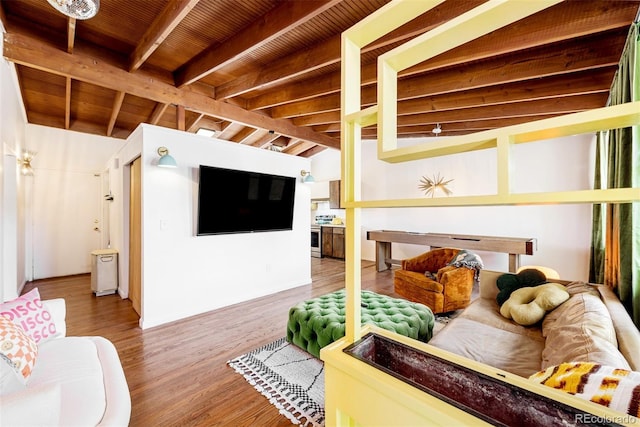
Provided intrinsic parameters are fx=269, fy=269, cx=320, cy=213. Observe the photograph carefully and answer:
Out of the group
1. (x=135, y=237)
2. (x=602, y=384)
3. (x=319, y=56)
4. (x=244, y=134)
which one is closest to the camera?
(x=602, y=384)

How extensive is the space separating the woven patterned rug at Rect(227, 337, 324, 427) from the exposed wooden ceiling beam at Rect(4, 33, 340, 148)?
3.15 m

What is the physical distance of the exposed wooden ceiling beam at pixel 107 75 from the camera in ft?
8.43

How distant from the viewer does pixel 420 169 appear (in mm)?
6000

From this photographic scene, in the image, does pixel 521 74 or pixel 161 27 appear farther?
pixel 521 74

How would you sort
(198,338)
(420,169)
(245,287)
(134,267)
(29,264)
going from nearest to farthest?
(198,338) < (134,267) < (245,287) < (29,264) < (420,169)

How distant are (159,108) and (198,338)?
12.3ft

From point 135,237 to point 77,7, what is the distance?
2636mm

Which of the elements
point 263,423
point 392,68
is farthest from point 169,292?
point 392,68

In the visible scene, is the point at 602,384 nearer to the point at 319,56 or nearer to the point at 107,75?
the point at 319,56

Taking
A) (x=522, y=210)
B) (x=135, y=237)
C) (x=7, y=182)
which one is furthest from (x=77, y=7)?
(x=522, y=210)

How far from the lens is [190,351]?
2559 mm

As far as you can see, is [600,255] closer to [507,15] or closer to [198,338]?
[507,15]

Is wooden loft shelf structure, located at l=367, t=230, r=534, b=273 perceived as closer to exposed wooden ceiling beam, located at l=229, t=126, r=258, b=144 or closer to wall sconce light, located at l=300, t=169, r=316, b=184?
wall sconce light, located at l=300, t=169, r=316, b=184

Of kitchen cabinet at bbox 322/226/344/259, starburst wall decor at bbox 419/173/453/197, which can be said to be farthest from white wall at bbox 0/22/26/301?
starburst wall decor at bbox 419/173/453/197
